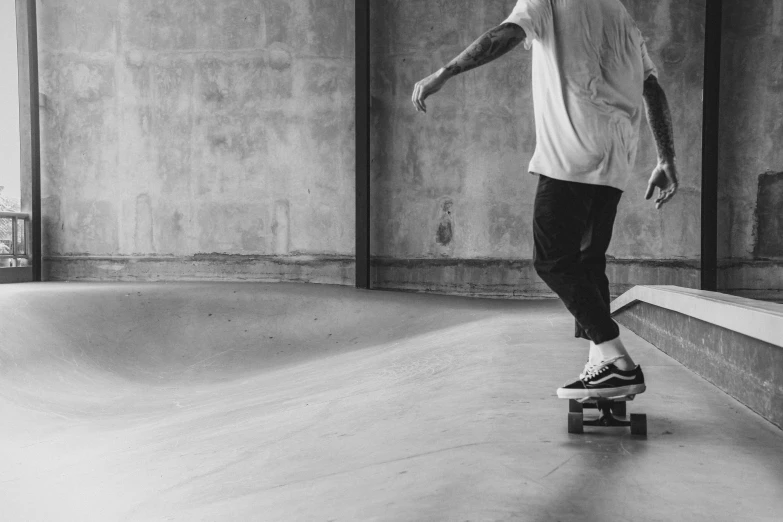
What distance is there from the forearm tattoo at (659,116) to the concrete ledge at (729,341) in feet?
2.18

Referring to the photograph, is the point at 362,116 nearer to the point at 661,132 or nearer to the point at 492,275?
the point at 492,275

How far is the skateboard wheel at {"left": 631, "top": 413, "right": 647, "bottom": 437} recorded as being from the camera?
216cm

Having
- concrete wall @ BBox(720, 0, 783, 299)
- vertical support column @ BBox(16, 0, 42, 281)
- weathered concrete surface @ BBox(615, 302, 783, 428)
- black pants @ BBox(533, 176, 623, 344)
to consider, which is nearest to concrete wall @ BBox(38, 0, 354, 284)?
vertical support column @ BBox(16, 0, 42, 281)

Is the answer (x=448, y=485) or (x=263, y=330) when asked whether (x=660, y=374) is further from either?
(x=263, y=330)

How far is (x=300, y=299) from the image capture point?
7.17 metres

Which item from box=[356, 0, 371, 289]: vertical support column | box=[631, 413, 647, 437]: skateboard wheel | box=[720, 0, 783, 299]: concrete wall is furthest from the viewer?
box=[356, 0, 371, 289]: vertical support column

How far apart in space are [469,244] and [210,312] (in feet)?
10.5

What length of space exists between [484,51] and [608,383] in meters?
1.17

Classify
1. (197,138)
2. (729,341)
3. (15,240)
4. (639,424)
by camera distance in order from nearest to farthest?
1. (639,424)
2. (729,341)
3. (197,138)
4. (15,240)

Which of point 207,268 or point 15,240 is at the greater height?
point 15,240

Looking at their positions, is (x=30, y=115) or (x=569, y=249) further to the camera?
(x=30, y=115)

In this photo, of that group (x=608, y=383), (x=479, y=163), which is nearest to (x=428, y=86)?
(x=608, y=383)

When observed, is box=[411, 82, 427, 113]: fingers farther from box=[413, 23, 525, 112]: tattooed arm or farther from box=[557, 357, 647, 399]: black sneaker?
box=[557, 357, 647, 399]: black sneaker

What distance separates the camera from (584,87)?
6.88 ft
